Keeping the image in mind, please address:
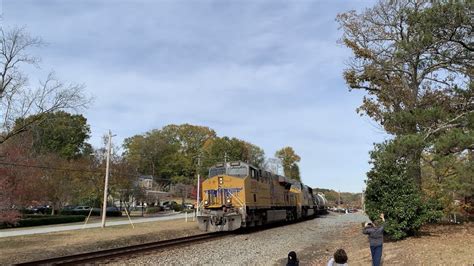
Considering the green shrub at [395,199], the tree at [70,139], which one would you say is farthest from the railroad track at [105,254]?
the tree at [70,139]

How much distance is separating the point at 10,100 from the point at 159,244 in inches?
568

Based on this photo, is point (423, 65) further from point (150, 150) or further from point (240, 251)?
point (150, 150)

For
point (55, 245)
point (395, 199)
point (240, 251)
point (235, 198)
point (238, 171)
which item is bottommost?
point (240, 251)

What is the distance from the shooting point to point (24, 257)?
596 inches

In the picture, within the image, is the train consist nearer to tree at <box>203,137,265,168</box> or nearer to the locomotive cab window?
the locomotive cab window

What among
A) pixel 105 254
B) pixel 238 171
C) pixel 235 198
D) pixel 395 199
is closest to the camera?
pixel 105 254

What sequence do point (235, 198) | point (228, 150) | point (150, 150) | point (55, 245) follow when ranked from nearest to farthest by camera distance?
1. point (55, 245)
2. point (235, 198)
3. point (228, 150)
4. point (150, 150)

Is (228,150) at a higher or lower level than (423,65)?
higher

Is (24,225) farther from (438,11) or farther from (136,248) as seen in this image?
(438,11)

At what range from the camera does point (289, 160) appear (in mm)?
119062

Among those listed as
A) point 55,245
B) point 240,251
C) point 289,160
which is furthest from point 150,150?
point 240,251

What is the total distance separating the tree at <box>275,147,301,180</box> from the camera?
118125mm

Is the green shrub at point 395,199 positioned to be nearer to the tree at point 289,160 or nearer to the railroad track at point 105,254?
the railroad track at point 105,254

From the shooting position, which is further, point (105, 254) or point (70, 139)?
point (70, 139)
